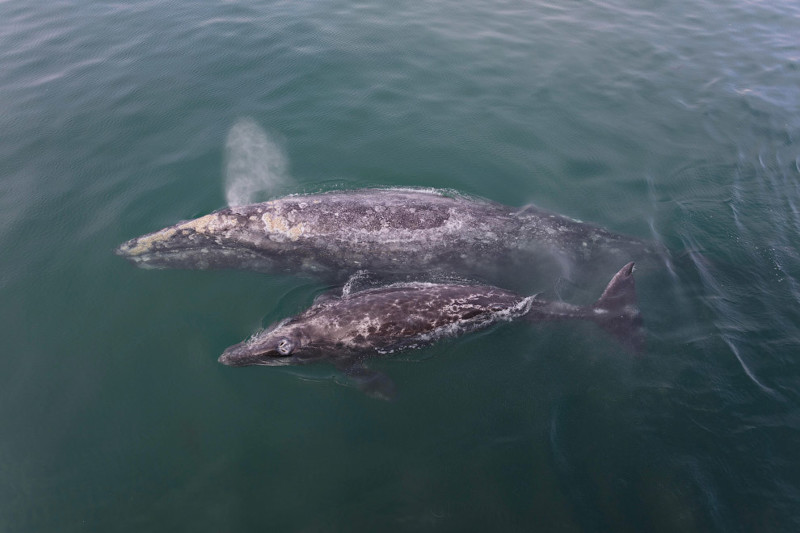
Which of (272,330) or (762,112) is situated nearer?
(272,330)

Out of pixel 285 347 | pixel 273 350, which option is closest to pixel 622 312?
pixel 285 347

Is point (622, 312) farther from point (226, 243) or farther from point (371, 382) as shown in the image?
point (226, 243)

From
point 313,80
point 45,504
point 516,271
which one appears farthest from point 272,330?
point 313,80

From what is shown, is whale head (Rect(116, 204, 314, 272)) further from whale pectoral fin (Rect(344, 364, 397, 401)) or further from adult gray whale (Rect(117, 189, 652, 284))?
whale pectoral fin (Rect(344, 364, 397, 401))

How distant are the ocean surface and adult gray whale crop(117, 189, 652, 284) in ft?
2.30

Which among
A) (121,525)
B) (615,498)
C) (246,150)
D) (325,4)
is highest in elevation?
(325,4)

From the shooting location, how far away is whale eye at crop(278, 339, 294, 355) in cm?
1118

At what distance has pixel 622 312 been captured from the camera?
12.7 metres

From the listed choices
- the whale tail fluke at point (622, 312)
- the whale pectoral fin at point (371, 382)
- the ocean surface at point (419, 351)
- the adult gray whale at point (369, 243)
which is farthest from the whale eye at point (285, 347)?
the whale tail fluke at point (622, 312)

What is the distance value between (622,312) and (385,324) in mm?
6718

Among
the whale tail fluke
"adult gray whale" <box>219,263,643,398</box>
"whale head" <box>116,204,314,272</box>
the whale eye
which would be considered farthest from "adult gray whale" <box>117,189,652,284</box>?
the whale eye

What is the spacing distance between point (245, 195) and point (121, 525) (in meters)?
10.7

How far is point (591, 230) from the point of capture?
15.1m

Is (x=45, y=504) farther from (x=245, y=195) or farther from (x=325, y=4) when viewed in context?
(x=325, y=4)
